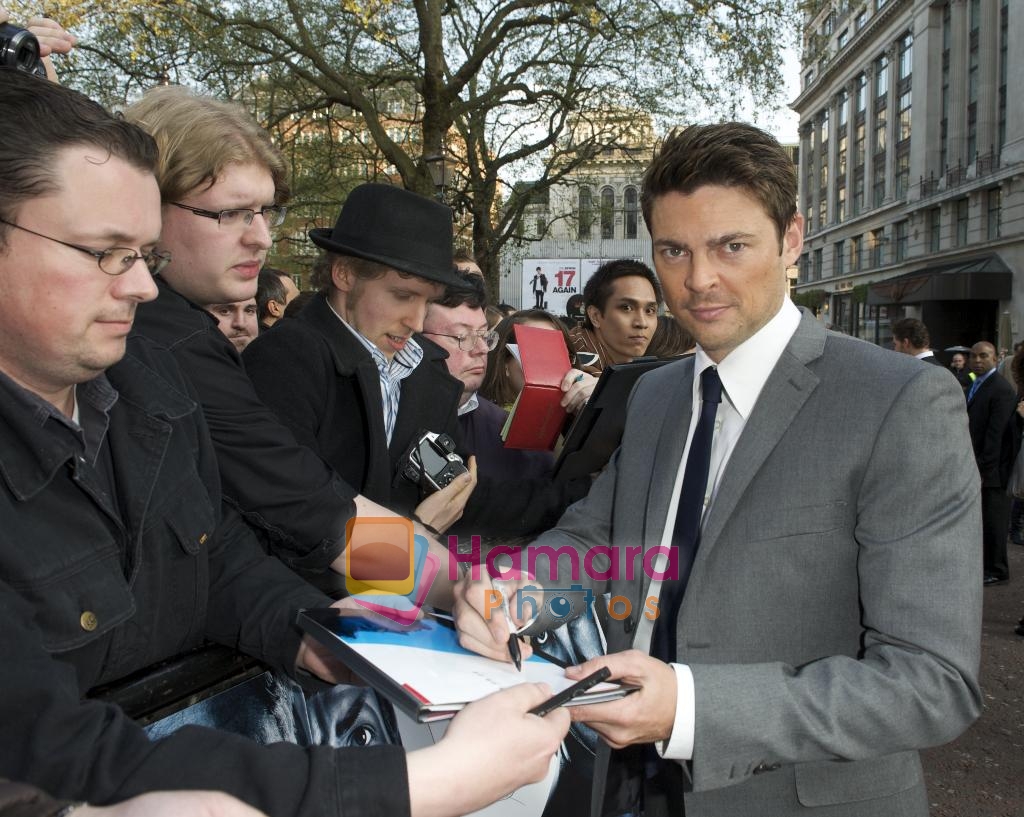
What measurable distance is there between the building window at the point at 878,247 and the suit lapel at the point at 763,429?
182 feet

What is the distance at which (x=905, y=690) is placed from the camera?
154 centimetres

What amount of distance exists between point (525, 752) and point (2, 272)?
46.4 inches

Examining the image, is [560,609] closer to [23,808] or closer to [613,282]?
[23,808]

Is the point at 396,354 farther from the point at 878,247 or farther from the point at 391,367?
the point at 878,247

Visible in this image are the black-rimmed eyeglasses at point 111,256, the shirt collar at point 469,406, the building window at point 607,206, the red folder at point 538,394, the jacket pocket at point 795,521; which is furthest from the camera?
the building window at point 607,206

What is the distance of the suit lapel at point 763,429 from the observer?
5.88 feet

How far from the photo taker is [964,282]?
34531 mm

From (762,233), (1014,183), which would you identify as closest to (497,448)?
(762,233)

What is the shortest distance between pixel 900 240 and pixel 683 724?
177 ft

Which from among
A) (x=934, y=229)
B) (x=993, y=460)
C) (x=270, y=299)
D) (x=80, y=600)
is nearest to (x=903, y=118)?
(x=934, y=229)

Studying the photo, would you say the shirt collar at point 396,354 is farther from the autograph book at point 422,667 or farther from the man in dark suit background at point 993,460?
the man in dark suit background at point 993,460

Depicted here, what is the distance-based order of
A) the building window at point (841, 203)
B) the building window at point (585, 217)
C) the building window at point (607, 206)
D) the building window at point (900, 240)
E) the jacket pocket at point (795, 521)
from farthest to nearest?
1. the building window at point (841, 203)
2. the building window at point (900, 240)
3. the building window at point (585, 217)
4. the building window at point (607, 206)
5. the jacket pocket at point (795, 521)

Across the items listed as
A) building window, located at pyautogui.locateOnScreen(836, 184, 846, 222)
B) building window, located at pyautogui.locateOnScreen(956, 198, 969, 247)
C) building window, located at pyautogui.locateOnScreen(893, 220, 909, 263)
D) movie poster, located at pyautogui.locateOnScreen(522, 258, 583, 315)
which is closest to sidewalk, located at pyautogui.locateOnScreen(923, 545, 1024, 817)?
movie poster, located at pyautogui.locateOnScreen(522, 258, 583, 315)

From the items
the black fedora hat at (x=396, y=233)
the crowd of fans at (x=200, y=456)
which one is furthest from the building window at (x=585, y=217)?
the black fedora hat at (x=396, y=233)
